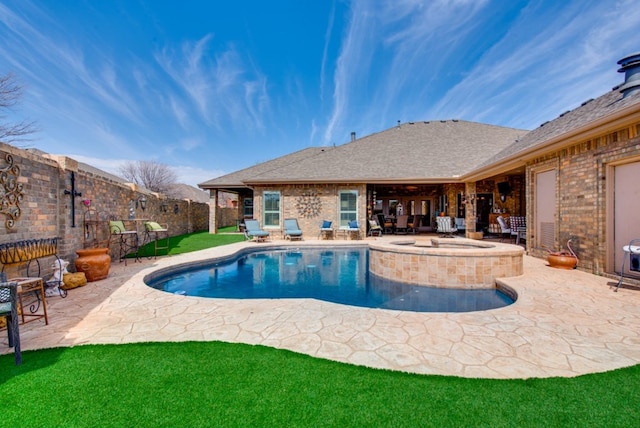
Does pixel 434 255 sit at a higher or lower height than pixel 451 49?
lower

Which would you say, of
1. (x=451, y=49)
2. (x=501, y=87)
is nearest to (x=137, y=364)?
(x=451, y=49)

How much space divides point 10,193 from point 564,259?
455 inches

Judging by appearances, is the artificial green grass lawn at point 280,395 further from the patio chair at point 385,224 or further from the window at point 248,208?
the window at point 248,208

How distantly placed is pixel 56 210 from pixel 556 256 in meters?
11.8

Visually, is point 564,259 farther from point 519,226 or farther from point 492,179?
point 492,179

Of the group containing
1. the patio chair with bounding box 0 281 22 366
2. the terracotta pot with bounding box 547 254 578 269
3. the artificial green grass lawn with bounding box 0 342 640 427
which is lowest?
the artificial green grass lawn with bounding box 0 342 640 427

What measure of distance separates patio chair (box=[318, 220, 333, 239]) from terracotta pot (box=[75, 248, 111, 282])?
910cm

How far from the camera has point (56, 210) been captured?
19.9 ft

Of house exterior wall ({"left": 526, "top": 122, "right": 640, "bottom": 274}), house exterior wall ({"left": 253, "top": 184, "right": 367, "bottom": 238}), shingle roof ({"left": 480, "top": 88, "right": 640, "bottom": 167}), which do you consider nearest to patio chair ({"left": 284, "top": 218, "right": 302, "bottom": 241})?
house exterior wall ({"left": 253, "top": 184, "right": 367, "bottom": 238})

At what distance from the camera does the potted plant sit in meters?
6.73

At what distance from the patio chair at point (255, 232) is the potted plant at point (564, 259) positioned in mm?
10181

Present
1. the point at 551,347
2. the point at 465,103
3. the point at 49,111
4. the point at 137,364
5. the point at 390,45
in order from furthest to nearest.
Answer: the point at 465,103 → the point at 49,111 → the point at 390,45 → the point at 551,347 → the point at 137,364

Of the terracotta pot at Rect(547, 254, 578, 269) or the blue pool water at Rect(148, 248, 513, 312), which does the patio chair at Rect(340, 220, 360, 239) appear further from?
the terracotta pot at Rect(547, 254, 578, 269)

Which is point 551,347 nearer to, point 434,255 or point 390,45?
point 434,255
